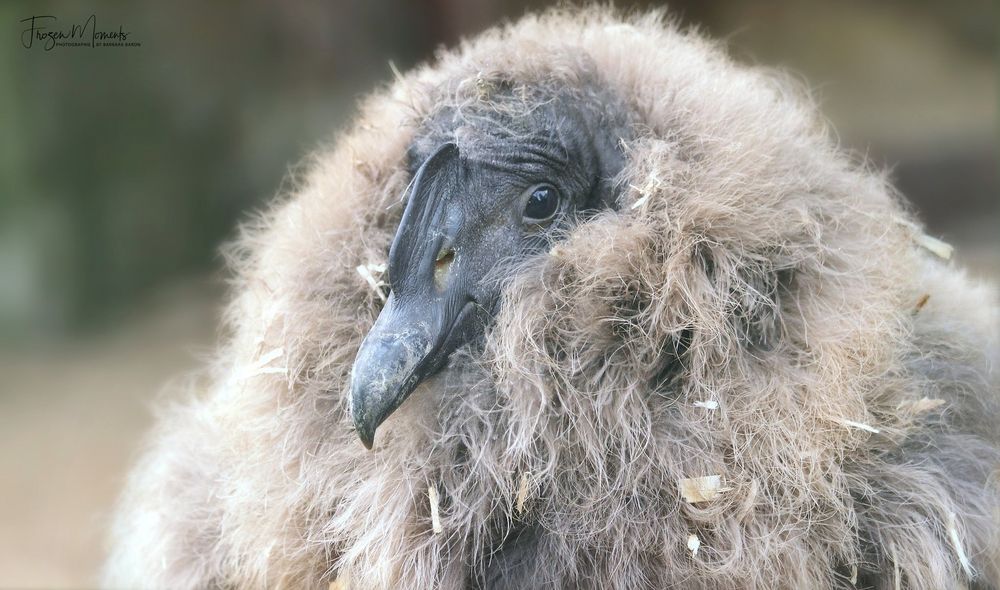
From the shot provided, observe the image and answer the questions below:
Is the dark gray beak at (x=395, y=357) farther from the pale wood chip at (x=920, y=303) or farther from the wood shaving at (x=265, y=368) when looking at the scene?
the pale wood chip at (x=920, y=303)

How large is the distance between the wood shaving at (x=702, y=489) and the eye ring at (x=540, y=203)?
591mm

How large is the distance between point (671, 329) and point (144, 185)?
17.9ft

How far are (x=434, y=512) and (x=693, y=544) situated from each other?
0.48 m

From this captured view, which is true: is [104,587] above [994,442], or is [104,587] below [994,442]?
below

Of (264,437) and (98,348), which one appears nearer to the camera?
(264,437)

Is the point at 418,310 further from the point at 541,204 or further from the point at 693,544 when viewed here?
the point at 693,544

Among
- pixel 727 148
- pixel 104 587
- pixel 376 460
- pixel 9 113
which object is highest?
pixel 727 148

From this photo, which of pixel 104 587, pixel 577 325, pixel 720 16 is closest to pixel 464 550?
pixel 577 325

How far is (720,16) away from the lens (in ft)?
22.9

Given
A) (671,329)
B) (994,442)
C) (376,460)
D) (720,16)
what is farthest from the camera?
(720,16)

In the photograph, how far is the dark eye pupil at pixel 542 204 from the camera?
5.89ft

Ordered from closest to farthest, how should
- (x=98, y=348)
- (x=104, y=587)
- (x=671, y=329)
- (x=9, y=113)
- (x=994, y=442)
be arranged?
1. (x=671, y=329)
2. (x=994, y=442)
3. (x=104, y=587)
4. (x=9, y=113)
5. (x=98, y=348)

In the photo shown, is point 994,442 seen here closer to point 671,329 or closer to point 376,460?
point 671,329
